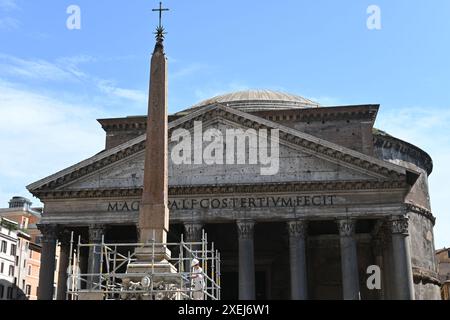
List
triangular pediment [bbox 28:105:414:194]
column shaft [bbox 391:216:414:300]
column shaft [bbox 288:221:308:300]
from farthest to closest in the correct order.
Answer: triangular pediment [bbox 28:105:414:194], column shaft [bbox 288:221:308:300], column shaft [bbox 391:216:414:300]

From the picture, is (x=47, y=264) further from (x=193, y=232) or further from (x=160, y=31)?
(x=160, y=31)

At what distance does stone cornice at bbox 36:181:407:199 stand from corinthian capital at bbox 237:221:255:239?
1.24 m

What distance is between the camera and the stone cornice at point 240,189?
24.0m

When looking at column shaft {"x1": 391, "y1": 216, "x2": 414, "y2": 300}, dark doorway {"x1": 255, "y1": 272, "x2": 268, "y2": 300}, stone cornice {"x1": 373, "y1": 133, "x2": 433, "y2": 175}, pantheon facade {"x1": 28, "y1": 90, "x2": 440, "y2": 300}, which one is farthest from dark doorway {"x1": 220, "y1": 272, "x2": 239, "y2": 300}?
stone cornice {"x1": 373, "y1": 133, "x2": 433, "y2": 175}

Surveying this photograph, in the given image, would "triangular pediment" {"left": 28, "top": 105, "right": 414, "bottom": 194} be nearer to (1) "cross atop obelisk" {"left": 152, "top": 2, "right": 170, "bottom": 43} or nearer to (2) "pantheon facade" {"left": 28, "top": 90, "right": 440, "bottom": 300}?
(2) "pantheon facade" {"left": 28, "top": 90, "right": 440, "bottom": 300}

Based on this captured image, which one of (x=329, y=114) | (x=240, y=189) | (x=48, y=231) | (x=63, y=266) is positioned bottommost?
(x=63, y=266)

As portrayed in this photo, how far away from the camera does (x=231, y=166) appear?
81.8 feet

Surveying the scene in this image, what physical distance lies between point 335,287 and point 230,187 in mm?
8519

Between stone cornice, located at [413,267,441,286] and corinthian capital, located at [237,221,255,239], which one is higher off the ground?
corinthian capital, located at [237,221,255,239]

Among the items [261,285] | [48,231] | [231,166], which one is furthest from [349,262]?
[48,231]

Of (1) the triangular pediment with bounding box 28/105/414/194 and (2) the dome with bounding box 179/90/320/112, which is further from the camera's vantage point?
(2) the dome with bounding box 179/90/320/112

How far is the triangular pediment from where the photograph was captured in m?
24.1

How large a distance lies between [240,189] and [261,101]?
1424 cm

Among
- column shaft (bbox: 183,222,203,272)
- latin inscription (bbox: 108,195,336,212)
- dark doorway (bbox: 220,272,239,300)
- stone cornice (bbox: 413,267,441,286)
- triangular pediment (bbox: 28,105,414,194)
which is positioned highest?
triangular pediment (bbox: 28,105,414,194)
